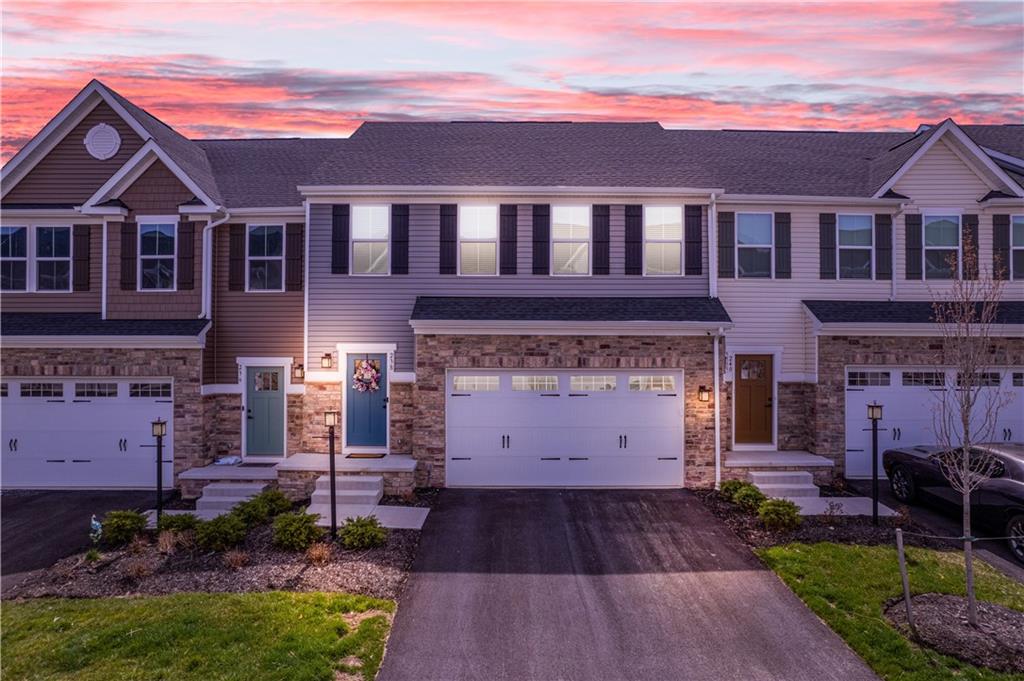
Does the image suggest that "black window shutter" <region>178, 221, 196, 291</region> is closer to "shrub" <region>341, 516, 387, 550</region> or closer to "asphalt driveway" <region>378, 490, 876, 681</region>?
"shrub" <region>341, 516, 387, 550</region>

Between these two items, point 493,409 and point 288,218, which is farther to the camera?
point 288,218

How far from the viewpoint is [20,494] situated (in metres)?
13.7

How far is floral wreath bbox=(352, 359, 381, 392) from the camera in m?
14.3

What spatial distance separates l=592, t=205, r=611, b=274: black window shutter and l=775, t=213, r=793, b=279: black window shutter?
454 cm

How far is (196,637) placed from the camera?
22.8 ft

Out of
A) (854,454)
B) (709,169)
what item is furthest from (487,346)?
(854,454)

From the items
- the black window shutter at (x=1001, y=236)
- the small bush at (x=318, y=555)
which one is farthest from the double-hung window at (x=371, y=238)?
the black window shutter at (x=1001, y=236)

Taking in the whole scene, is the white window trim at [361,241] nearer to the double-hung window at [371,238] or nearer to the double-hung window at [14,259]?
the double-hung window at [371,238]

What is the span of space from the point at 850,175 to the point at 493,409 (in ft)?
39.4

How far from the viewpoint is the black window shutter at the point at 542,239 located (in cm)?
1463

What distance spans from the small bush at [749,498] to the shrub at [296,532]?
8233mm

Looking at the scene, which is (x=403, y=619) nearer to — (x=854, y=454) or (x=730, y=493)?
(x=730, y=493)

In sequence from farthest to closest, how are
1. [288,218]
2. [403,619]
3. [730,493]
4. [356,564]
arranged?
1. [288,218]
2. [730,493]
3. [356,564]
4. [403,619]

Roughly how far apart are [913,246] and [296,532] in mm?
16339
